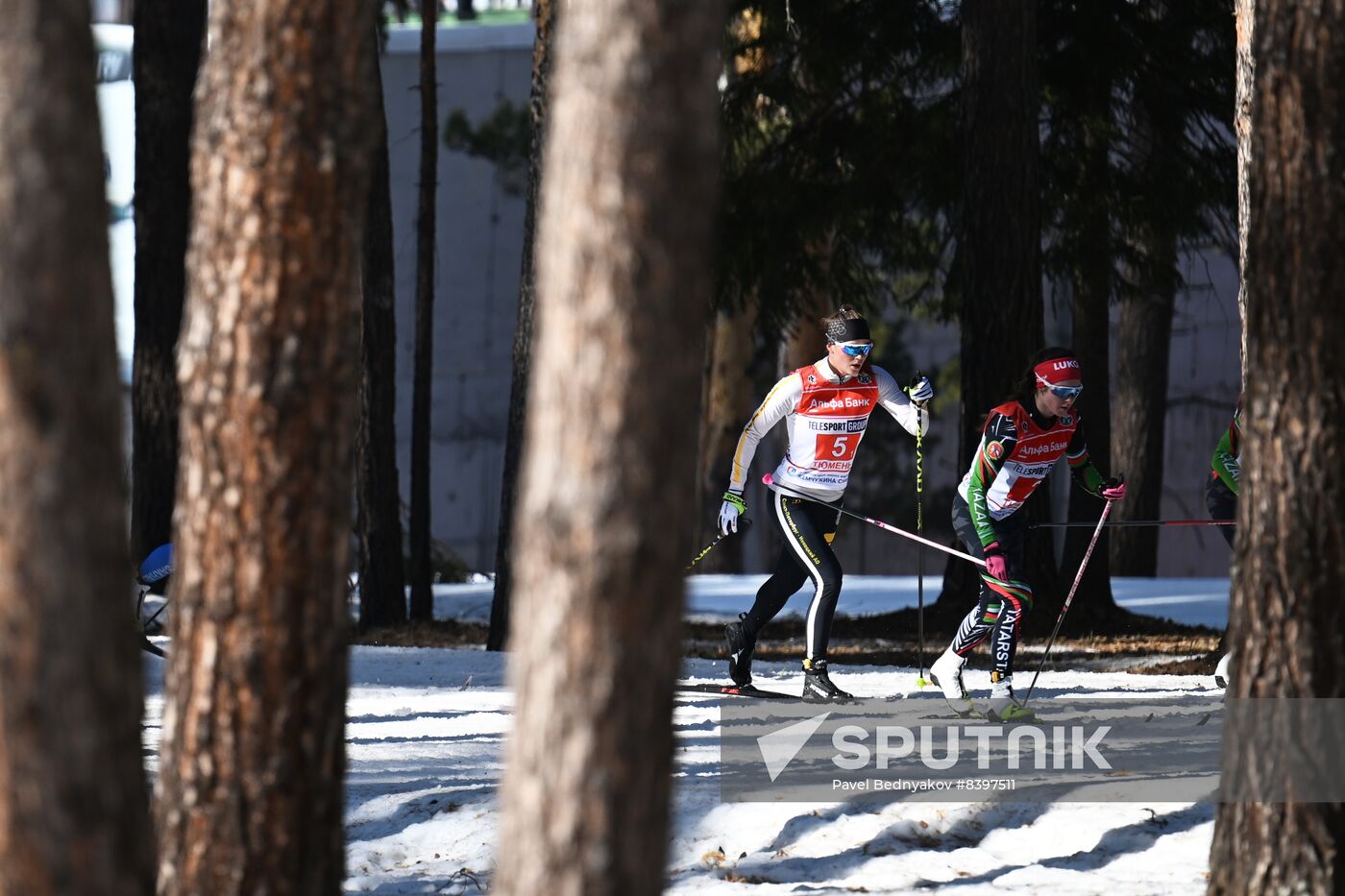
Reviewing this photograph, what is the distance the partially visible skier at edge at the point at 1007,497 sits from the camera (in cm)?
911

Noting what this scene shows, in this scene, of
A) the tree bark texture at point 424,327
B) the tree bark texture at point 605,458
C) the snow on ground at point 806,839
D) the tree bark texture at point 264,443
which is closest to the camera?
the tree bark texture at point 605,458

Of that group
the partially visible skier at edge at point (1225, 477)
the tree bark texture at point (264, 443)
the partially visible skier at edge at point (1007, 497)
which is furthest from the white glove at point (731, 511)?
the tree bark texture at point (264, 443)

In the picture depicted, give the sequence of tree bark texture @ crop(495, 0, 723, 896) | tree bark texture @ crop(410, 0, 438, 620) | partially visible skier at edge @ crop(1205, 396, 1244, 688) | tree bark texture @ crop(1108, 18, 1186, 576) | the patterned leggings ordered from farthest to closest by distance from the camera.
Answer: tree bark texture @ crop(1108, 18, 1186, 576) < tree bark texture @ crop(410, 0, 438, 620) < partially visible skier at edge @ crop(1205, 396, 1244, 688) < the patterned leggings < tree bark texture @ crop(495, 0, 723, 896)

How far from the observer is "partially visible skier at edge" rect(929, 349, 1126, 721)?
29.9 ft

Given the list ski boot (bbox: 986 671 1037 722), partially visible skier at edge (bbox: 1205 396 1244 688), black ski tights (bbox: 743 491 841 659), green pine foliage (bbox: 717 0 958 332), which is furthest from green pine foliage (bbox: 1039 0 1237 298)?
ski boot (bbox: 986 671 1037 722)

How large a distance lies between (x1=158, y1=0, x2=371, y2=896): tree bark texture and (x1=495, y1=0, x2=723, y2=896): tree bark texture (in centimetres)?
128

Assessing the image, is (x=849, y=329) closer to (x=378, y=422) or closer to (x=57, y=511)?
(x=57, y=511)

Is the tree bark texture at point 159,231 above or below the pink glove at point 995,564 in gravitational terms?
above

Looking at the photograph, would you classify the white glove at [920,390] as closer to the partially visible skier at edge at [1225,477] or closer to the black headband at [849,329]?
the black headband at [849,329]

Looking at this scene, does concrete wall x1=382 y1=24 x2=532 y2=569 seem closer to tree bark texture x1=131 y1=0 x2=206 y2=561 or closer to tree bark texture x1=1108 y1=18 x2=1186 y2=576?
tree bark texture x1=1108 y1=18 x2=1186 y2=576

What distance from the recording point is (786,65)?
16516 millimetres

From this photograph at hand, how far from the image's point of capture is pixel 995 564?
9117 millimetres

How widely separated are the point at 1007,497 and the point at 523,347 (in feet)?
18.5

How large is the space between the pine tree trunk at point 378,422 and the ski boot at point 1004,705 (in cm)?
814
